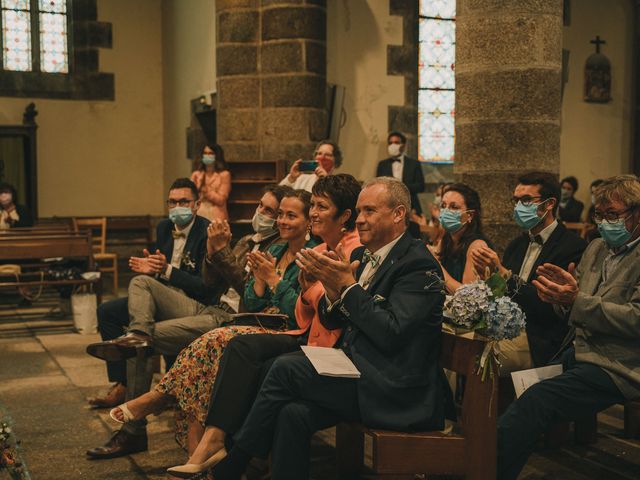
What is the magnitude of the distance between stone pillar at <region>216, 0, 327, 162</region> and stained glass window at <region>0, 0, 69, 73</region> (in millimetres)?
4610

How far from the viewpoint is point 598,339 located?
11.7 feet

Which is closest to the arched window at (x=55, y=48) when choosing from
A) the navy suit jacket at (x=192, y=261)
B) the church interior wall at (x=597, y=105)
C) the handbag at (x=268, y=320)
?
the church interior wall at (x=597, y=105)

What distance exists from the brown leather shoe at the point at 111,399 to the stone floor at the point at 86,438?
0.05 metres

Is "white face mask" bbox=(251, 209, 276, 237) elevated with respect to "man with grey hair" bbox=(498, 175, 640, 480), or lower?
elevated

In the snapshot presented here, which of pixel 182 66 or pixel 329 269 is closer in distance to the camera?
pixel 329 269

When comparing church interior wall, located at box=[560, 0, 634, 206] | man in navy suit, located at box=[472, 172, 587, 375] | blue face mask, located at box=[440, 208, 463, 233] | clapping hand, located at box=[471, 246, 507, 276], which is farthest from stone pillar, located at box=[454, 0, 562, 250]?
church interior wall, located at box=[560, 0, 634, 206]

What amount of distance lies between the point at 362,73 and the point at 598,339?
6.83 metres

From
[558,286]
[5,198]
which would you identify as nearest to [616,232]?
[558,286]

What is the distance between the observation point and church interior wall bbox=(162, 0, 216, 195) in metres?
11.2

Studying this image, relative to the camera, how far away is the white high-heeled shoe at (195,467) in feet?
11.3

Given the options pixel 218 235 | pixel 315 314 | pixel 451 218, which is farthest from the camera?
pixel 451 218

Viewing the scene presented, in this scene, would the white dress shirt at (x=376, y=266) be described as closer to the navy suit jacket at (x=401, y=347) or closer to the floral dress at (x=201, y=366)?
the navy suit jacket at (x=401, y=347)

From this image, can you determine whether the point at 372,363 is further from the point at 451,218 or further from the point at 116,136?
the point at 116,136

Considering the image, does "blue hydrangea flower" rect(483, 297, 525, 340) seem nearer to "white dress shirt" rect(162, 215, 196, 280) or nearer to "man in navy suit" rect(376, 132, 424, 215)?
"white dress shirt" rect(162, 215, 196, 280)
